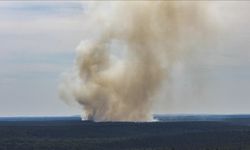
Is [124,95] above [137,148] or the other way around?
above

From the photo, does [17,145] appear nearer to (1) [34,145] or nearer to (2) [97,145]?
(1) [34,145]

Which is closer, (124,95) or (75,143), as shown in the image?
(75,143)

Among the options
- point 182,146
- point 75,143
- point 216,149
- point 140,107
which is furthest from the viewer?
point 140,107

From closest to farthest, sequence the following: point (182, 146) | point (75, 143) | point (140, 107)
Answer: point (182, 146), point (75, 143), point (140, 107)

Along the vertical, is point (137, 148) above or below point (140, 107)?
below

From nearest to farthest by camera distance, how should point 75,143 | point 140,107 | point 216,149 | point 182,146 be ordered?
point 216,149 < point 182,146 < point 75,143 < point 140,107

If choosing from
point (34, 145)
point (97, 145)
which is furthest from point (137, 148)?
point (34, 145)

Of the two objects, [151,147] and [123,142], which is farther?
[123,142]

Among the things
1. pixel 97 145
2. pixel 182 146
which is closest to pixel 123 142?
pixel 97 145

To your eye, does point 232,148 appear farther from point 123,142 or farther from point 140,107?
point 140,107
